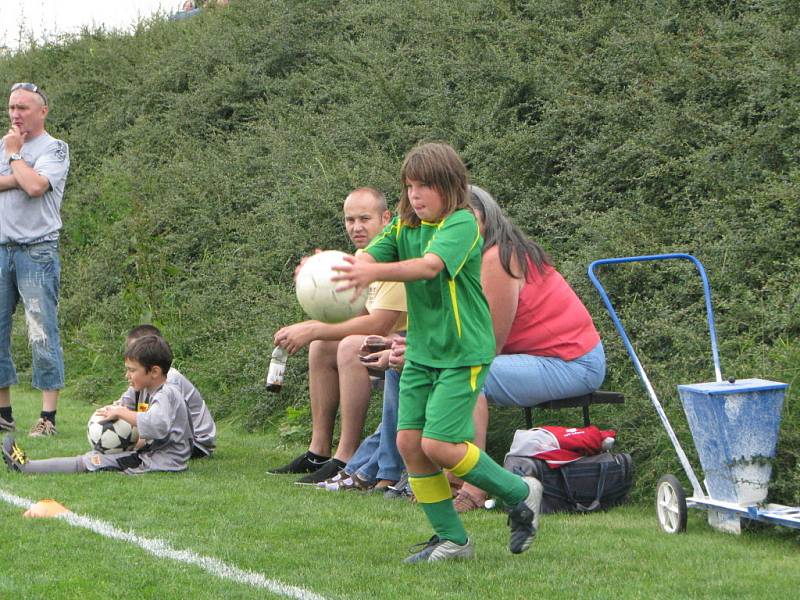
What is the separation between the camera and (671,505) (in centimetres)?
573

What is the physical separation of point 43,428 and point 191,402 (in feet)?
5.73

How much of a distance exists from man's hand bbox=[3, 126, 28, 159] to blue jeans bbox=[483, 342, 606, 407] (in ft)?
15.4

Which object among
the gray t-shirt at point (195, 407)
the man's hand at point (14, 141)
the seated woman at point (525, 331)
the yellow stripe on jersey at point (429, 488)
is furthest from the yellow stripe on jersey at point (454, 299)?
the man's hand at point (14, 141)

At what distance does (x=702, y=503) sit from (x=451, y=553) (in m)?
1.45

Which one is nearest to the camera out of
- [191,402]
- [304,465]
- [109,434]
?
[109,434]

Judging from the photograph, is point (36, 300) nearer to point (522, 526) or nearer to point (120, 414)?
point (120, 414)

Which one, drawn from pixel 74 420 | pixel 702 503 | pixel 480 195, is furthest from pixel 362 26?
pixel 702 503

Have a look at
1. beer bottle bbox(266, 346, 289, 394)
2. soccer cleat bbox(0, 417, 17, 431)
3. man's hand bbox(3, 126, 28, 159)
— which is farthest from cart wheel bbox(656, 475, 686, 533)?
man's hand bbox(3, 126, 28, 159)

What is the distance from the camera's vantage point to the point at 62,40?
21.7 metres

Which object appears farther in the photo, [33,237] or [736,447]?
[33,237]

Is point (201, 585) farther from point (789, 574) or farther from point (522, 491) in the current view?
point (789, 574)

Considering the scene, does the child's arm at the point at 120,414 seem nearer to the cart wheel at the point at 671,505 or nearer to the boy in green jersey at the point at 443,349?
the boy in green jersey at the point at 443,349

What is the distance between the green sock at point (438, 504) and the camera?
16.7 ft

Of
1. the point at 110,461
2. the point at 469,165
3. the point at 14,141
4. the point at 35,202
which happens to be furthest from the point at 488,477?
the point at 469,165
